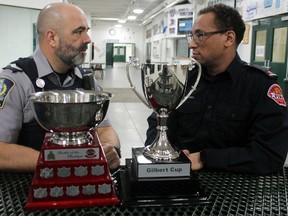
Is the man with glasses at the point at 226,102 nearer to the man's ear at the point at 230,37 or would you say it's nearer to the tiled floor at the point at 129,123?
the man's ear at the point at 230,37

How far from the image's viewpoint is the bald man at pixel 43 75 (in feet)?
4.66

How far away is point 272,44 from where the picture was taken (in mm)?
6199

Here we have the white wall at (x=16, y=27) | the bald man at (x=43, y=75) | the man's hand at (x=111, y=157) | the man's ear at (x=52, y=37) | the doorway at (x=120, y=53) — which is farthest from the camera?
the doorway at (x=120, y=53)

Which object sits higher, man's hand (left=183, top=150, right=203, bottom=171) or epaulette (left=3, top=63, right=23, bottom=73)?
epaulette (left=3, top=63, right=23, bottom=73)

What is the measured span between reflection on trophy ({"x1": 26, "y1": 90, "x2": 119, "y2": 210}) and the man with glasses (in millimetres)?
560

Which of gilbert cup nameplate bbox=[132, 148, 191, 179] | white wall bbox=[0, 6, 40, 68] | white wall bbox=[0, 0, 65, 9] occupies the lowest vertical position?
gilbert cup nameplate bbox=[132, 148, 191, 179]

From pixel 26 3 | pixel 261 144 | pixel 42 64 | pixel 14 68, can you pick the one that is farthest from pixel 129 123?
pixel 261 144

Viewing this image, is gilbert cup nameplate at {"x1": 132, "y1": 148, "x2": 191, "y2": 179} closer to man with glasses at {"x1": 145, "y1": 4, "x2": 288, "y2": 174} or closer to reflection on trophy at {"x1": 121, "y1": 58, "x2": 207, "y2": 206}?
reflection on trophy at {"x1": 121, "y1": 58, "x2": 207, "y2": 206}

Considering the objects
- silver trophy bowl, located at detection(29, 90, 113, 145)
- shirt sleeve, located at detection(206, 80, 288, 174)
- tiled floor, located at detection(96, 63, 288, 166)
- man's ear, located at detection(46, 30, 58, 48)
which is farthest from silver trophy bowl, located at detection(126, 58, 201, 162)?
tiled floor, located at detection(96, 63, 288, 166)

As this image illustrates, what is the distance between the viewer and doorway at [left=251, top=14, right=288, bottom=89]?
576 centimetres

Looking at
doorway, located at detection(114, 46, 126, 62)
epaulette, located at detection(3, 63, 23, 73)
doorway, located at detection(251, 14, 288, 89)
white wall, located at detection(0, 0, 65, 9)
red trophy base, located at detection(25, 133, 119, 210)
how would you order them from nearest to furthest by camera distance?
red trophy base, located at detection(25, 133, 119, 210) < epaulette, located at detection(3, 63, 23, 73) < doorway, located at detection(251, 14, 288, 89) < white wall, located at detection(0, 0, 65, 9) < doorway, located at detection(114, 46, 126, 62)

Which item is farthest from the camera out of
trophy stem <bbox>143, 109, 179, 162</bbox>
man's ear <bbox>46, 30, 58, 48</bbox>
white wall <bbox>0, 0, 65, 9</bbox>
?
white wall <bbox>0, 0, 65, 9</bbox>

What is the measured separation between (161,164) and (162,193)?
0.29ft

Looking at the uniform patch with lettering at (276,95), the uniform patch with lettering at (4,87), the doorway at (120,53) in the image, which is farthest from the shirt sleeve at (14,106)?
the doorway at (120,53)
